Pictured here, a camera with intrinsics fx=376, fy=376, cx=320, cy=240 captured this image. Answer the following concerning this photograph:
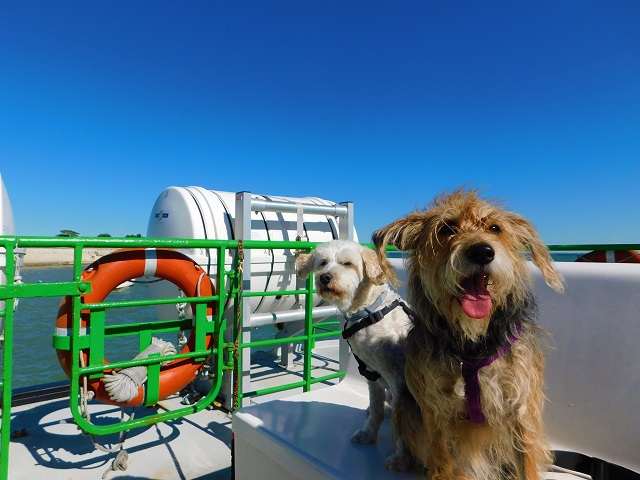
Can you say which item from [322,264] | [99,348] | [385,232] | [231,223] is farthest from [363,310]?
[231,223]

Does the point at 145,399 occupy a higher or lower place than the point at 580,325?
lower

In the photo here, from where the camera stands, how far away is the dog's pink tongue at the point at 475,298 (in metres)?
1.19

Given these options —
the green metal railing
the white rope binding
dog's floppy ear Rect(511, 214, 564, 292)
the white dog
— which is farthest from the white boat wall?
dog's floppy ear Rect(511, 214, 564, 292)

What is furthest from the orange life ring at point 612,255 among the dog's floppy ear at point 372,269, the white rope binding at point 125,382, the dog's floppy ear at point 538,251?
the white rope binding at point 125,382

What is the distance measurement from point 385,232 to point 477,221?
329 millimetres

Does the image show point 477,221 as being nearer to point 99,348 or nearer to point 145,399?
point 99,348

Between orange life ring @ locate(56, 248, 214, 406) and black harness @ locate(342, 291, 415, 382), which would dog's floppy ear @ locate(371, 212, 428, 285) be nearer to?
black harness @ locate(342, 291, 415, 382)

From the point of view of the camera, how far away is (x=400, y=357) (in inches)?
72.8

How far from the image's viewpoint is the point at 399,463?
1462mm

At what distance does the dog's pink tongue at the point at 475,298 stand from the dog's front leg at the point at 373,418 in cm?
84

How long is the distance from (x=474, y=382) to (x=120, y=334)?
2.42 m

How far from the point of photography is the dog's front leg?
1.68 m

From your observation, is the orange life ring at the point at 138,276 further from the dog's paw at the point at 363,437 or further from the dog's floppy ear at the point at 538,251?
the dog's floppy ear at the point at 538,251

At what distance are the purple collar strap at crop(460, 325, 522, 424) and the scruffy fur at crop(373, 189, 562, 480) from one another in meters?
0.01
